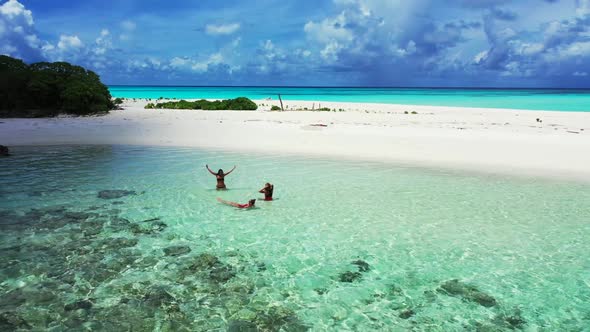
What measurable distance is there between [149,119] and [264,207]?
2471 cm

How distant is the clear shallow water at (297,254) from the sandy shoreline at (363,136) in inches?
181

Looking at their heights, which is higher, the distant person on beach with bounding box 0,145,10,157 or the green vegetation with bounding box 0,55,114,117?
the green vegetation with bounding box 0,55,114,117

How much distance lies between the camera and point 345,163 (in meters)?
21.7

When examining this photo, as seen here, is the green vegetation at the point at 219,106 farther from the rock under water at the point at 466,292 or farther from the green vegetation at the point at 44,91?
the rock under water at the point at 466,292

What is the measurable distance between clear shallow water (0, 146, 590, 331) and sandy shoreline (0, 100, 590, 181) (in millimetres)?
4595

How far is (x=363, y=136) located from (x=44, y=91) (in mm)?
27031

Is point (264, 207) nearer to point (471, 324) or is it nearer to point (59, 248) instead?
point (59, 248)

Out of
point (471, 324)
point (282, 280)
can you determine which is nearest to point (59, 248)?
point (282, 280)

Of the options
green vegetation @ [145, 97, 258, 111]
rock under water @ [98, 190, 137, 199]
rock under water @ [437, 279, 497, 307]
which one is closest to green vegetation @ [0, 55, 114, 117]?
green vegetation @ [145, 97, 258, 111]

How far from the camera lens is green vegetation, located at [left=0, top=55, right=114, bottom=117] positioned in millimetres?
34153

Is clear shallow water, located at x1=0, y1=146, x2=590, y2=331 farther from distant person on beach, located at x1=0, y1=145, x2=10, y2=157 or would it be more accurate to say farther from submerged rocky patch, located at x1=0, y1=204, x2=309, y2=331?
distant person on beach, located at x1=0, y1=145, x2=10, y2=157

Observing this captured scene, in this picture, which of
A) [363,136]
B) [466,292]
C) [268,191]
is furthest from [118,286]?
[363,136]

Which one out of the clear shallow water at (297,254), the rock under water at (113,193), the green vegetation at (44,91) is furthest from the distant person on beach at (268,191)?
the green vegetation at (44,91)

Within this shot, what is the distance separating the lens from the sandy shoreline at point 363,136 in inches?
864
